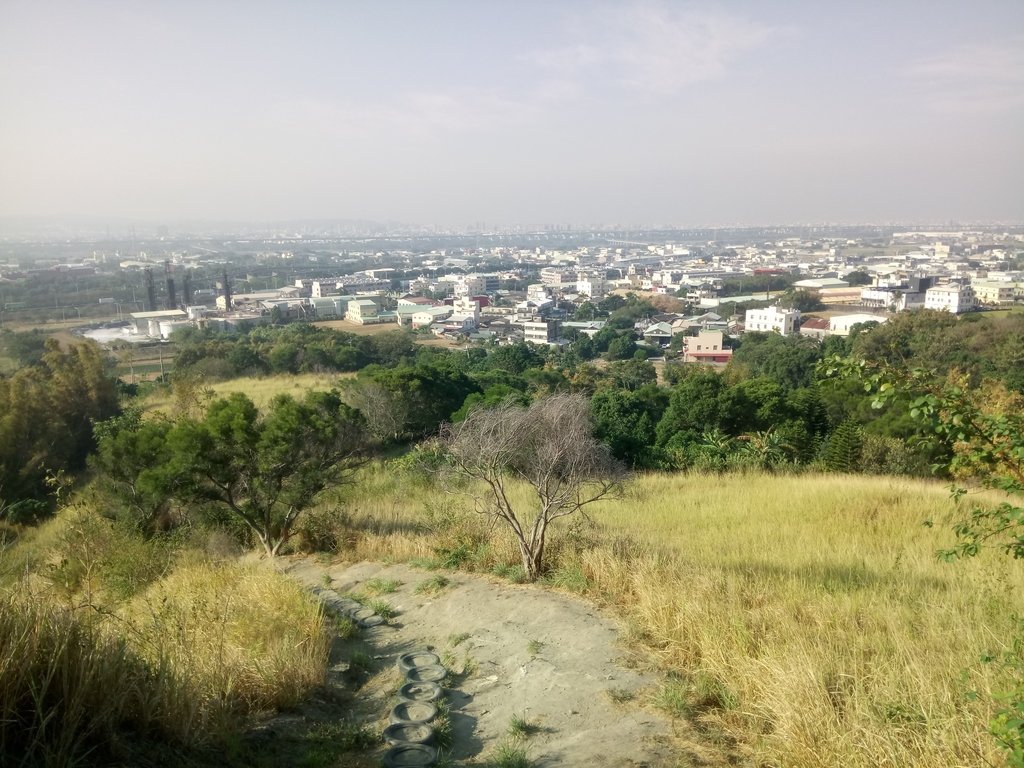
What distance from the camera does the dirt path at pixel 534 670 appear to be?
3.14m

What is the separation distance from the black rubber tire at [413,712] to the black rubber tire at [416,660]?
0.52 meters

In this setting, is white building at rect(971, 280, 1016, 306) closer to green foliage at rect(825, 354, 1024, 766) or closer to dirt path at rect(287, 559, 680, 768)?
dirt path at rect(287, 559, 680, 768)

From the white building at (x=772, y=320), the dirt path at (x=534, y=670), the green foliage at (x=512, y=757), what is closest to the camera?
the green foliage at (x=512, y=757)

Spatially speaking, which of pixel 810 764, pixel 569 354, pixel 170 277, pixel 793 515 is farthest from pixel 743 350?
pixel 810 764

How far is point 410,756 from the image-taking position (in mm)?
3104

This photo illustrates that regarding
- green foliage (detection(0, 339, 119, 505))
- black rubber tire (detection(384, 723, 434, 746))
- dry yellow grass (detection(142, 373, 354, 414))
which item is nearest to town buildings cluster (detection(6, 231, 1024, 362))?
dry yellow grass (detection(142, 373, 354, 414))

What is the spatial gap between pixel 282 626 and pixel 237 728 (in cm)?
145

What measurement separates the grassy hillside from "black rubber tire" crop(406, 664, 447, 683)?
1209 mm

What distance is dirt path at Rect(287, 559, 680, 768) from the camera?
314 cm

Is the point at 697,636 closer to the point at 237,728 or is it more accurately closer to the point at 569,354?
the point at 237,728

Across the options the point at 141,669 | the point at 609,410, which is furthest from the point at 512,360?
the point at 141,669

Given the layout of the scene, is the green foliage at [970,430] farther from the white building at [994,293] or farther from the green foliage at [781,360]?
the white building at [994,293]

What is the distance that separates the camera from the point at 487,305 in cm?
→ 7212

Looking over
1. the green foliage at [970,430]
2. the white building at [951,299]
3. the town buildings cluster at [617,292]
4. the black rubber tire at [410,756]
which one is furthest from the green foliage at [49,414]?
the white building at [951,299]
